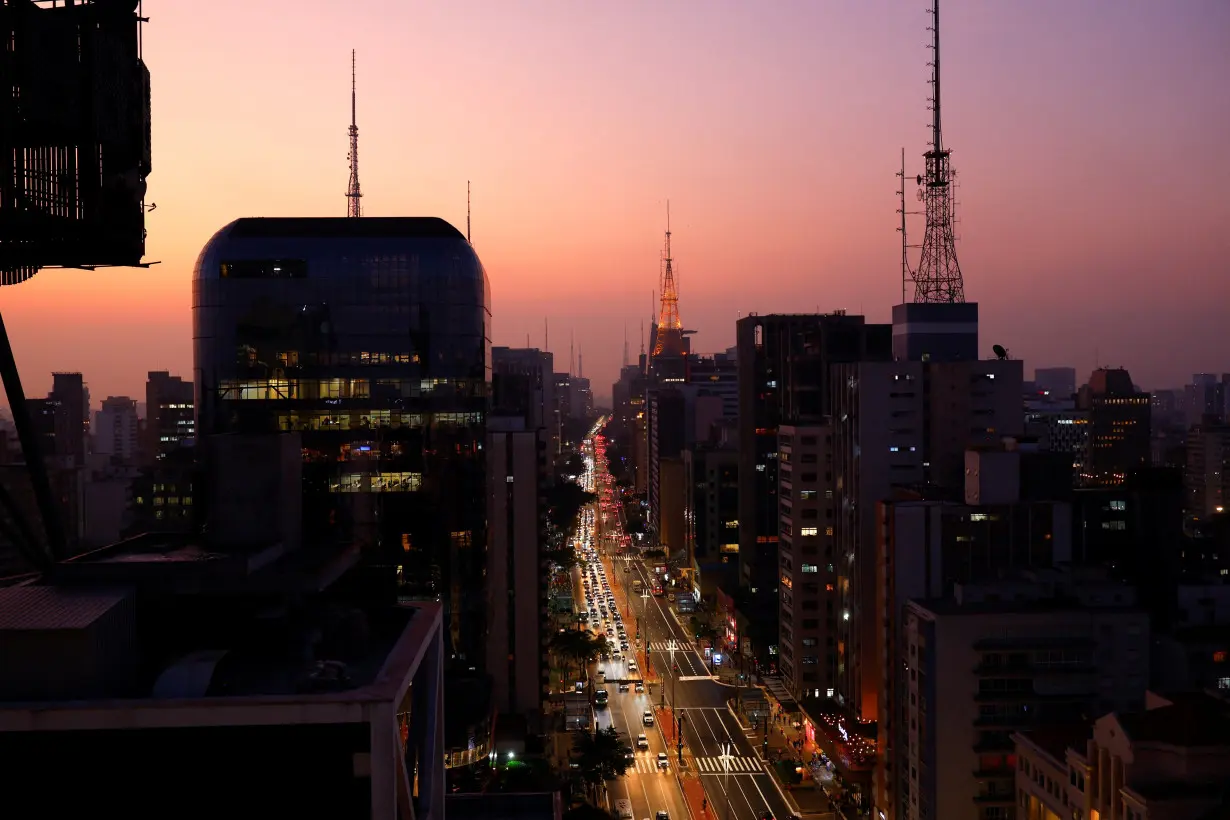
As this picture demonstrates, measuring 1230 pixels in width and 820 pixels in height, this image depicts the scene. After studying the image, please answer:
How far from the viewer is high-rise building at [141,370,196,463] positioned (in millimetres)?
107312

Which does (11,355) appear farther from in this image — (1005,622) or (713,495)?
(713,495)

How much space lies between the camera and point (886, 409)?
150 ft

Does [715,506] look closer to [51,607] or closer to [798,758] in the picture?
[798,758]

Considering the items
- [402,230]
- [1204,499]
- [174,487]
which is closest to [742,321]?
[174,487]

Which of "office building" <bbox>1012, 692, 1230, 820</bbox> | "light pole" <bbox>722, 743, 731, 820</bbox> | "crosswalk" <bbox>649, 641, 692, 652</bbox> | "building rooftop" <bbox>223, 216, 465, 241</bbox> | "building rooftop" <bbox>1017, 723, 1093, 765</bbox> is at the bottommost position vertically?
"crosswalk" <bbox>649, 641, 692, 652</bbox>

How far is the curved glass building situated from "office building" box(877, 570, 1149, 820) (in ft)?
47.2

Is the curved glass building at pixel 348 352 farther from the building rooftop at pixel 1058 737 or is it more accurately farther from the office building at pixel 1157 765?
the office building at pixel 1157 765

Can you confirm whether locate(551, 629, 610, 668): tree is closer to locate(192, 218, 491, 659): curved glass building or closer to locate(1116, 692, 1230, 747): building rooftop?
locate(192, 218, 491, 659): curved glass building

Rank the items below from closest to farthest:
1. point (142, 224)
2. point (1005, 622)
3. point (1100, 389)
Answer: point (142, 224), point (1005, 622), point (1100, 389)

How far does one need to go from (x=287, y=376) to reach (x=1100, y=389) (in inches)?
5570

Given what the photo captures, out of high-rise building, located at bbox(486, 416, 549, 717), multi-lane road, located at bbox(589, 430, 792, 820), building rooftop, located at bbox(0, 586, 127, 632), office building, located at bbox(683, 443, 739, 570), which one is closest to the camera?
building rooftop, located at bbox(0, 586, 127, 632)

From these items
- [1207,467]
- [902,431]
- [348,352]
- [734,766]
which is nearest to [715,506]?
[902,431]

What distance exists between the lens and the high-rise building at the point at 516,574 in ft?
124

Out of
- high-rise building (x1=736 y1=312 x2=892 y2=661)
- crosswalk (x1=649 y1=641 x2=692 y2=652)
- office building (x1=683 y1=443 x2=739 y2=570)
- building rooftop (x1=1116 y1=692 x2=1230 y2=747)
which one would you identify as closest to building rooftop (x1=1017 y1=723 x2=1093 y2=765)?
building rooftop (x1=1116 y1=692 x2=1230 y2=747)
